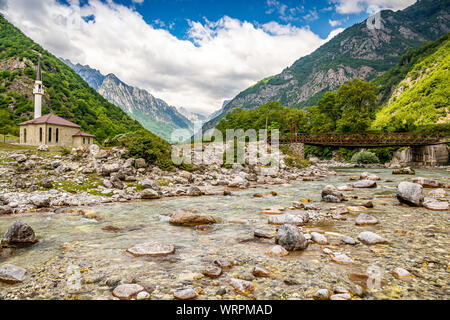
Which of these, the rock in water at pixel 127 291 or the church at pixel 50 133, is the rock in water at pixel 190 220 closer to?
the rock in water at pixel 127 291

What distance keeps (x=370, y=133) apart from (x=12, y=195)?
181 feet

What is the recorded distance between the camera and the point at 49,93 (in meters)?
86.4

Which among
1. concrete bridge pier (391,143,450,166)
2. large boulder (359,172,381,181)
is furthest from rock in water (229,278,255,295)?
concrete bridge pier (391,143,450,166)

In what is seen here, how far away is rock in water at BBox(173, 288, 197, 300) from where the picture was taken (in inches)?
133

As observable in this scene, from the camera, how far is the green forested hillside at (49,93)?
79750 millimetres

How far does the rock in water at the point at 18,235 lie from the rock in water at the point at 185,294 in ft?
16.7

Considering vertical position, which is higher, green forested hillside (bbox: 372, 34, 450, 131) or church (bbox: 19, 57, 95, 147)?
green forested hillside (bbox: 372, 34, 450, 131)

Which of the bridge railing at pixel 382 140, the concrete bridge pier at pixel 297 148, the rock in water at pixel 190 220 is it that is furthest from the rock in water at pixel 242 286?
the bridge railing at pixel 382 140

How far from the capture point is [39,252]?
5.46m

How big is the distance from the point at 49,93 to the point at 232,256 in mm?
107145

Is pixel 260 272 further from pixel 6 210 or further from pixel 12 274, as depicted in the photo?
pixel 6 210

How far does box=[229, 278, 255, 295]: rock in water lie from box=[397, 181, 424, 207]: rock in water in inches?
375

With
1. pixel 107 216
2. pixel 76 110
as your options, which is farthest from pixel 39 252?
pixel 76 110

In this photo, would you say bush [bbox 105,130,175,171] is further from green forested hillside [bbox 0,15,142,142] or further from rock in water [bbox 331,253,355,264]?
green forested hillside [bbox 0,15,142,142]
